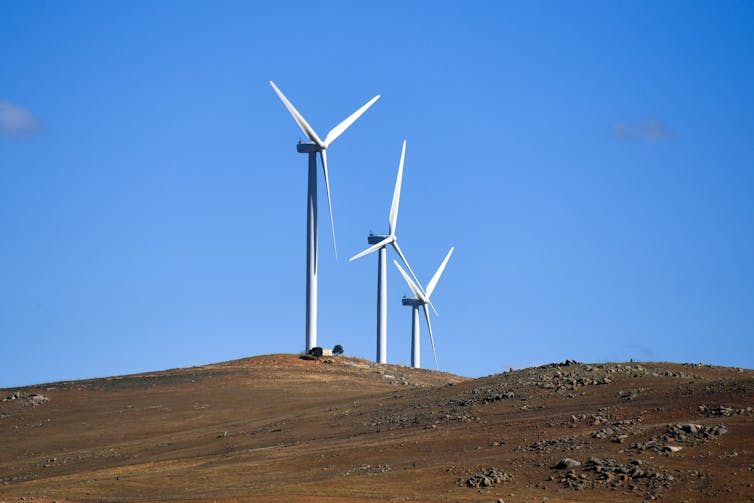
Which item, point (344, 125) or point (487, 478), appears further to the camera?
point (344, 125)

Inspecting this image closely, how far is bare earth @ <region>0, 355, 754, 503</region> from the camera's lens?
168 ft

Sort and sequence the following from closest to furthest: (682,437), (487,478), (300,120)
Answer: (487,478)
(682,437)
(300,120)

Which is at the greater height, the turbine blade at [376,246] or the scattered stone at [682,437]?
the turbine blade at [376,246]

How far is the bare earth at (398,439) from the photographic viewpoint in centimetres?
5112

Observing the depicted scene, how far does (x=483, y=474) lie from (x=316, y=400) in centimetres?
3498

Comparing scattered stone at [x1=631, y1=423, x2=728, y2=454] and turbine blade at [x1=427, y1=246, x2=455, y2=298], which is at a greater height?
turbine blade at [x1=427, y1=246, x2=455, y2=298]

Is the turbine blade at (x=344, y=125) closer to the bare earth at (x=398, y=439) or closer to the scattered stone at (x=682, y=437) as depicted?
the bare earth at (x=398, y=439)

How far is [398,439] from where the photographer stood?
6369 centimetres

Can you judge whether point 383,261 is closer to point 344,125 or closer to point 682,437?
point 344,125

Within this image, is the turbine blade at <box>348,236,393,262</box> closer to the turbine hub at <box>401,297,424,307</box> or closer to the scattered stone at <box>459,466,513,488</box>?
the turbine hub at <box>401,297,424,307</box>

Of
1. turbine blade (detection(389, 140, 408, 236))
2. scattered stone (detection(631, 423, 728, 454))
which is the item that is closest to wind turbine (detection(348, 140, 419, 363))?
turbine blade (detection(389, 140, 408, 236))

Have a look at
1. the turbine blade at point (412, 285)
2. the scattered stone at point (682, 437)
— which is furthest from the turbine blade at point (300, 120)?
the scattered stone at point (682, 437)

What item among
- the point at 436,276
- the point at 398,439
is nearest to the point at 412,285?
the point at 436,276

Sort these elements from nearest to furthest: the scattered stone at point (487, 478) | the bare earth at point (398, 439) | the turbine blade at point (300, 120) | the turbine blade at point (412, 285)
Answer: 1. the bare earth at point (398, 439)
2. the scattered stone at point (487, 478)
3. the turbine blade at point (300, 120)
4. the turbine blade at point (412, 285)
